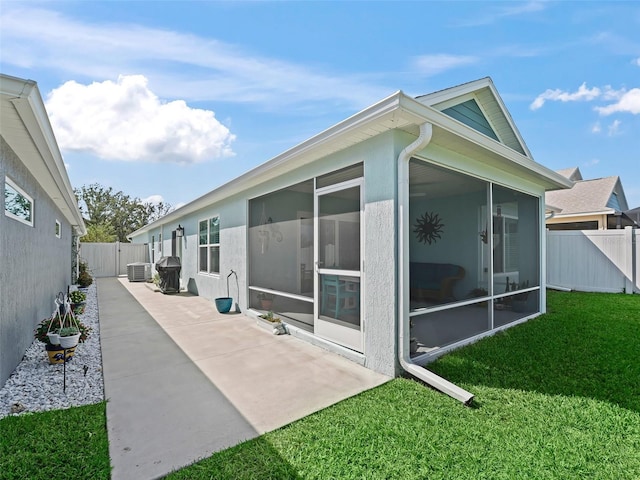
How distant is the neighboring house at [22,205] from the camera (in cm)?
261

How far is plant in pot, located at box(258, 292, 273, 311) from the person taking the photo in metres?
6.26

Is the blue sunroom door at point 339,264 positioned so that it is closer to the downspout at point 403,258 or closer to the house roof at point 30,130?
the downspout at point 403,258

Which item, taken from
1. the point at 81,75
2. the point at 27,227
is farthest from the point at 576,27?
the point at 27,227

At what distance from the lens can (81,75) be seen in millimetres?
5434

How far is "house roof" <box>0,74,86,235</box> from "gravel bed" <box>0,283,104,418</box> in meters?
2.50

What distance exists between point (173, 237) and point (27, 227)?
827cm

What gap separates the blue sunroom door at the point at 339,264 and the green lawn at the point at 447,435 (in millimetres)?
1050

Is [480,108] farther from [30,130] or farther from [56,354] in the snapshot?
[56,354]

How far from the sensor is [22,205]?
4.31 m

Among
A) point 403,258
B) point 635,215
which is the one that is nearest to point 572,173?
point 635,215

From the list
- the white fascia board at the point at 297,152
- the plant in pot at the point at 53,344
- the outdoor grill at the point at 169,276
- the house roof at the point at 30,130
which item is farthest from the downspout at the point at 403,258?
the outdoor grill at the point at 169,276

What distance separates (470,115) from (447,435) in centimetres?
507

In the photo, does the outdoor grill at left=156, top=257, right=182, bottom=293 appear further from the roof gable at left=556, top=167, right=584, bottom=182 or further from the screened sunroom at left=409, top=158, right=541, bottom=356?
the roof gable at left=556, top=167, right=584, bottom=182

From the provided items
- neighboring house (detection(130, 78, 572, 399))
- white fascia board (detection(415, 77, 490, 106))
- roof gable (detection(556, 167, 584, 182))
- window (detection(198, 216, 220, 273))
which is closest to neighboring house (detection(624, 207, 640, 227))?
neighboring house (detection(130, 78, 572, 399))
